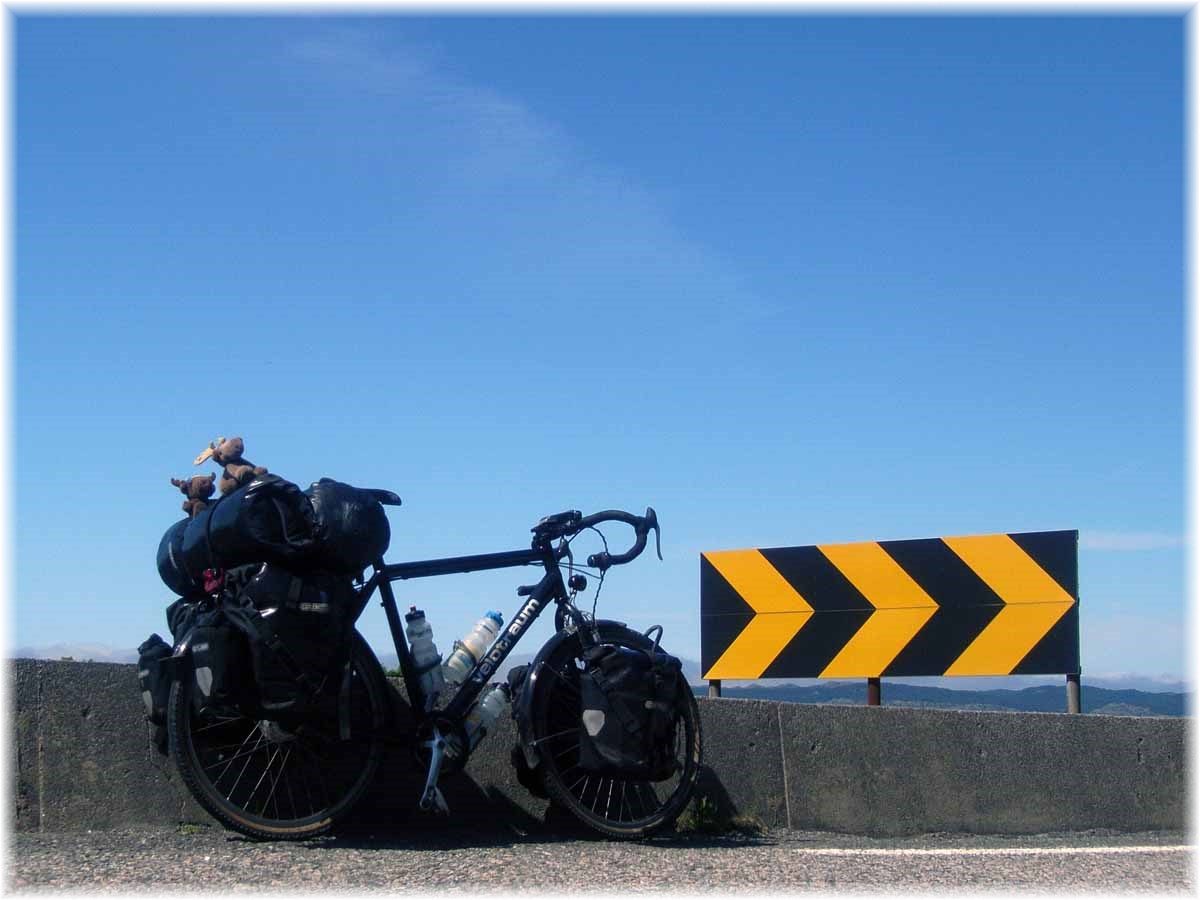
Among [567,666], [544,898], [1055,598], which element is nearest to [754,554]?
[1055,598]

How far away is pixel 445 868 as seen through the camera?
605 centimetres

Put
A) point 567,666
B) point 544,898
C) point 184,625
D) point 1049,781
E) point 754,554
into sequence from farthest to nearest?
point 754,554 < point 1049,781 < point 567,666 < point 184,625 < point 544,898

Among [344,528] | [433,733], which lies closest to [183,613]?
[344,528]

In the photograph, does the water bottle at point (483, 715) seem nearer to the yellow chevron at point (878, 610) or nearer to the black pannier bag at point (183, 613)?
the black pannier bag at point (183, 613)

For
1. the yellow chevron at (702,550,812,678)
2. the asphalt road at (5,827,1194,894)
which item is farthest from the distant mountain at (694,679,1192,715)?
the asphalt road at (5,827,1194,894)

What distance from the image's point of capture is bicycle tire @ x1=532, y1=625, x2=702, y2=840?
7.02m

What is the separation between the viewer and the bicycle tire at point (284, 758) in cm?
621

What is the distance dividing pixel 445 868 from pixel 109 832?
4.65 ft

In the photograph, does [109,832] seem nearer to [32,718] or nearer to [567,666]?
[32,718]

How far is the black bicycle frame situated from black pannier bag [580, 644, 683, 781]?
36cm

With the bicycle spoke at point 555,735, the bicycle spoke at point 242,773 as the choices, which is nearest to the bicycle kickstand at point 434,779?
the bicycle spoke at point 555,735

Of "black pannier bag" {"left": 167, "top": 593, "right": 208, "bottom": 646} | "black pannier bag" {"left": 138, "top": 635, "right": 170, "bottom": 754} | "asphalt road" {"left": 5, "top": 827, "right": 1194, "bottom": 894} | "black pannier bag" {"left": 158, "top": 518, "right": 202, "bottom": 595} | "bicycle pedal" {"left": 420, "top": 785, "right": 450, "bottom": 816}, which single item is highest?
"black pannier bag" {"left": 158, "top": 518, "right": 202, "bottom": 595}

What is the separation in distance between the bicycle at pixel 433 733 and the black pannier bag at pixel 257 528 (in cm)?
41

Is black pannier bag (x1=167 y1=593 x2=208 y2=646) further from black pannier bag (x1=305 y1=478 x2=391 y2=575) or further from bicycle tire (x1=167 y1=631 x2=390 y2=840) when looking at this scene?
black pannier bag (x1=305 y1=478 x2=391 y2=575)
